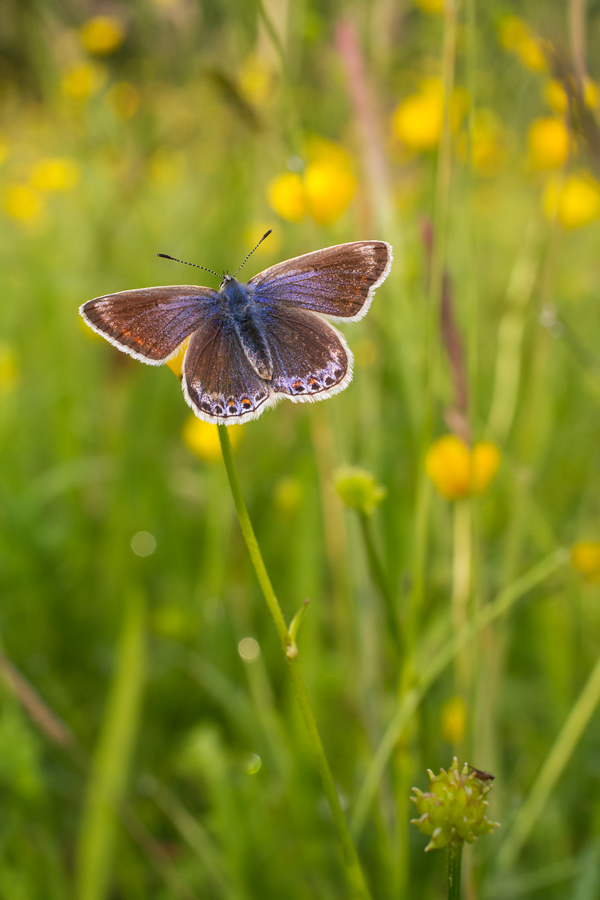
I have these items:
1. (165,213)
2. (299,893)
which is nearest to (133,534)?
(299,893)

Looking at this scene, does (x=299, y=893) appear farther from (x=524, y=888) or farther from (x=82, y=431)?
(x=82, y=431)

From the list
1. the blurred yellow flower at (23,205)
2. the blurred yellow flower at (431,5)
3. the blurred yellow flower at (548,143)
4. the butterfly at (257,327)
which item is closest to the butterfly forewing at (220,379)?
the butterfly at (257,327)

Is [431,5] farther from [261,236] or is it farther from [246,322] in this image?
[246,322]

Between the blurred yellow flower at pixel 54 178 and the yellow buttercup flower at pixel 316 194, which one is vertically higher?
the blurred yellow flower at pixel 54 178

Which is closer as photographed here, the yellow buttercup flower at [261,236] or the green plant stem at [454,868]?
the green plant stem at [454,868]

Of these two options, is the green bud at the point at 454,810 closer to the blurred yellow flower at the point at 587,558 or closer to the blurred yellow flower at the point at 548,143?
the blurred yellow flower at the point at 587,558

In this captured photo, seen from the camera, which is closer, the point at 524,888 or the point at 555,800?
the point at 524,888
